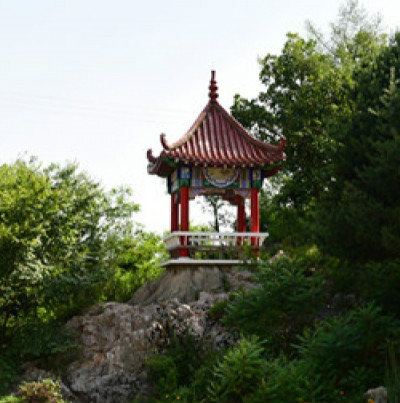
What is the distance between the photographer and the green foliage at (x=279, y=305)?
13461mm

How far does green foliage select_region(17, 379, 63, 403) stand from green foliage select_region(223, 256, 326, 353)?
3719 mm

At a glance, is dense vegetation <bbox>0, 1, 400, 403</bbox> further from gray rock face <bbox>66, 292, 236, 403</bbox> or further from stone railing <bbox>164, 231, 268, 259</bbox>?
stone railing <bbox>164, 231, 268, 259</bbox>

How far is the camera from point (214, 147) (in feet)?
61.1

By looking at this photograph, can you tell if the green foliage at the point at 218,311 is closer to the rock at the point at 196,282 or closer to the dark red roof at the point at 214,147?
the rock at the point at 196,282

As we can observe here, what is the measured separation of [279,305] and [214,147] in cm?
629

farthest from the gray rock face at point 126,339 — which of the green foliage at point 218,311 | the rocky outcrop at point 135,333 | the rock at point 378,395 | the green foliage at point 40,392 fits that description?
the rock at point 378,395

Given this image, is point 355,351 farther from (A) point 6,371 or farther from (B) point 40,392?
(A) point 6,371

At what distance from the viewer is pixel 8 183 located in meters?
16.8

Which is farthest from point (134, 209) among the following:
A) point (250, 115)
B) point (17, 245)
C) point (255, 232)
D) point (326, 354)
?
point (326, 354)

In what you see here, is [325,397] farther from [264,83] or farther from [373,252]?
[264,83]

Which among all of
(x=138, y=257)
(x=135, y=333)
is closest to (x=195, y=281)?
(x=135, y=333)

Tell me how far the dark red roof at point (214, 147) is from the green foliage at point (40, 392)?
6.48 metres

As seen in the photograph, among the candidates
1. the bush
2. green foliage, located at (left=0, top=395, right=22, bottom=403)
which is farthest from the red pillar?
the bush

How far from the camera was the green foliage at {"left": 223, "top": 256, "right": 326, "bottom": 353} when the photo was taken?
1346 centimetres
